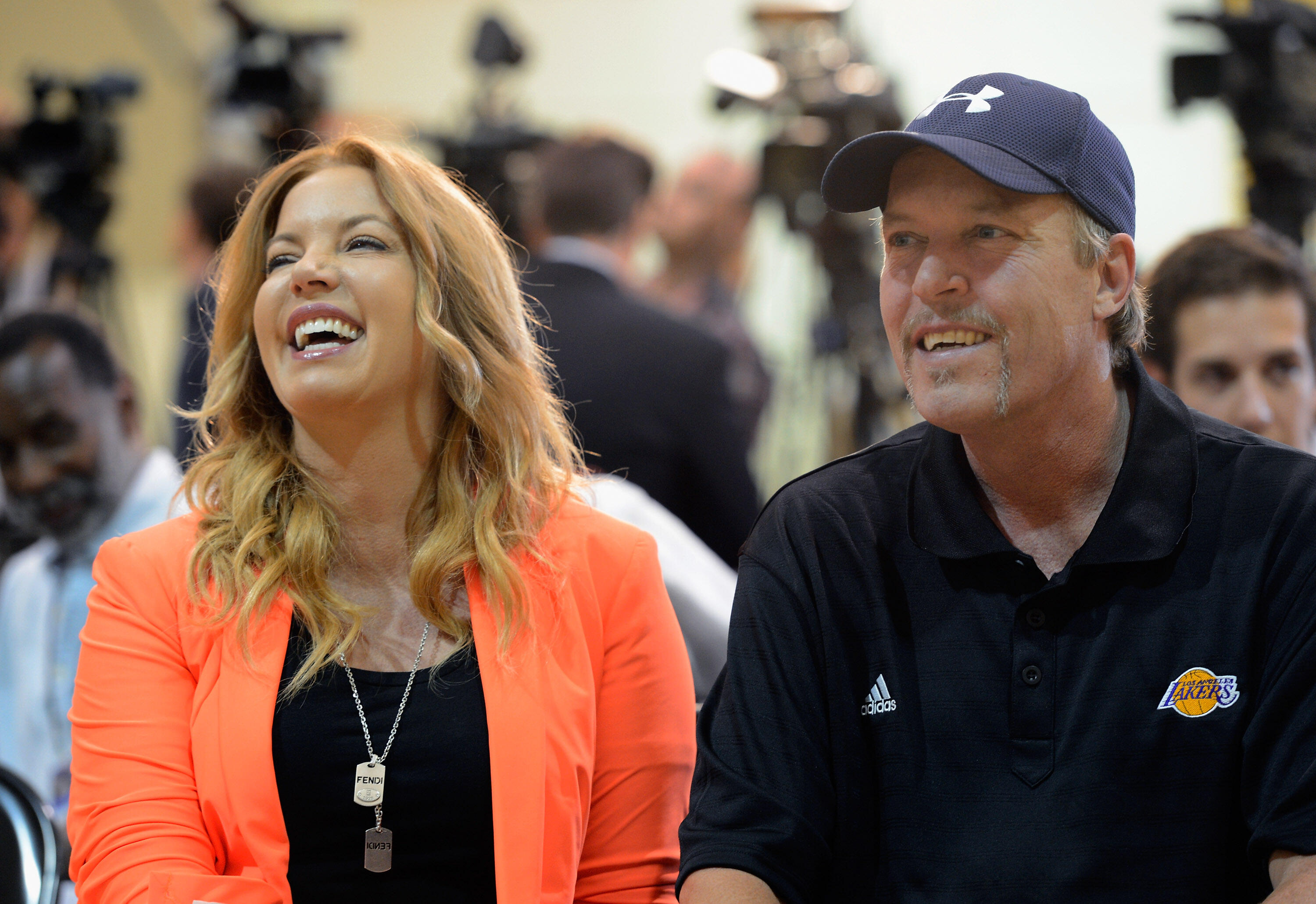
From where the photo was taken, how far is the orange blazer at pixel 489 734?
4.73 feet

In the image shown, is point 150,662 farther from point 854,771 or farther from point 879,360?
point 879,360

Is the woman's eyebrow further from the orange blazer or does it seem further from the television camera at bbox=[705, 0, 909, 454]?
the television camera at bbox=[705, 0, 909, 454]

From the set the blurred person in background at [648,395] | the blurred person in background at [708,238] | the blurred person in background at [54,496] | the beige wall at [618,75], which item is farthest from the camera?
the beige wall at [618,75]

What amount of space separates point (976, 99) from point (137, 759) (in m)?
1.16

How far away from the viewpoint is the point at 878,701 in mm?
1353

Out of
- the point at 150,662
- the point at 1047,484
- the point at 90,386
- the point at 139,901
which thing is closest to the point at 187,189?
the point at 90,386

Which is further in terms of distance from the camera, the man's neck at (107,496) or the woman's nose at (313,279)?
the man's neck at (107,496)

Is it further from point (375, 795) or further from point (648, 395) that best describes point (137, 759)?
point (648, 395)

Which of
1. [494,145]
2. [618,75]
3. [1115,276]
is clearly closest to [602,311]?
[494,145]

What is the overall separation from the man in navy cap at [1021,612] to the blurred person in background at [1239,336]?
27.5 inches

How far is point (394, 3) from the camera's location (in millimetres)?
7566

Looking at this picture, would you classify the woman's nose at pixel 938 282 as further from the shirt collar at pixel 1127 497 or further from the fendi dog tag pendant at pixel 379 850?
the fendi dog tag pendant at pixel 379 850

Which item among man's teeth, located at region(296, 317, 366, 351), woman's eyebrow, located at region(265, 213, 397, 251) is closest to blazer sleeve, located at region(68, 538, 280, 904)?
man's teeth, located at region(296, 317, 366, 351)

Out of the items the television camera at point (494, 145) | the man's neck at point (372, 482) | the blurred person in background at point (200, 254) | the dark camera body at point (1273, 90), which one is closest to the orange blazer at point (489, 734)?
the man's neck at point (372, 482)
